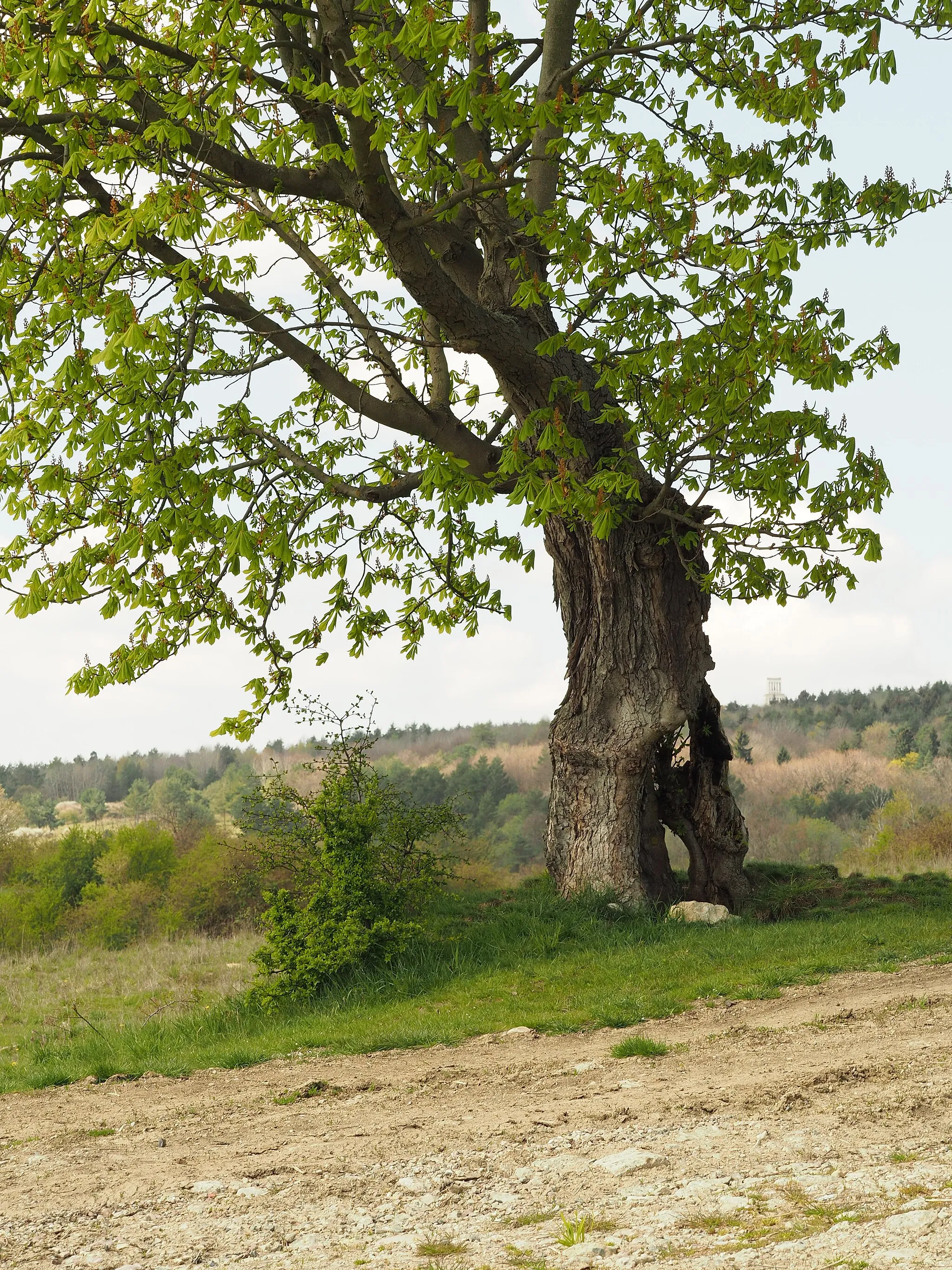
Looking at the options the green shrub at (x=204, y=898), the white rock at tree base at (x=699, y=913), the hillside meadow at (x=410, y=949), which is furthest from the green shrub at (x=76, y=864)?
the white rock at tree base at (x=699, y=913)

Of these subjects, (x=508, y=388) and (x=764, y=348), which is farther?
(x=508, y=388)

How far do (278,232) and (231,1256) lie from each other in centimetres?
1246

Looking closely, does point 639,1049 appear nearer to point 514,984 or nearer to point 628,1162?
point 628,1162

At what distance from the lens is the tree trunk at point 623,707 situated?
13758 millimetres

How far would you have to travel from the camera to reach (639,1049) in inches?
296

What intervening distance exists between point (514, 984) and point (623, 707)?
4.49 m

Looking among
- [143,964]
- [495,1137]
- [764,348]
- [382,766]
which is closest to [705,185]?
[764,348]

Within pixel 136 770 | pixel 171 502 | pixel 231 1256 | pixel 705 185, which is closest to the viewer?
pixel 231 1256

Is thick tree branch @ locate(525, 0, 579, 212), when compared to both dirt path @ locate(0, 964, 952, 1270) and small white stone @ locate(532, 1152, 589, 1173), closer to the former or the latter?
dirt path @ locate(0, 964, 952, 1270)

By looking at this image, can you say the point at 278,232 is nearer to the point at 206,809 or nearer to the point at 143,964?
the point at 143,964

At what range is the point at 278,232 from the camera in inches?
554

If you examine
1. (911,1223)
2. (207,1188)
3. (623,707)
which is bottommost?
(207,1188)

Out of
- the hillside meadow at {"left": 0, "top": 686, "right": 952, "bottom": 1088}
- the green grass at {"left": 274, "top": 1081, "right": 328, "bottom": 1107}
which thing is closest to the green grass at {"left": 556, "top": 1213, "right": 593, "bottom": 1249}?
the green grass at {"left": 274, "top": 1081, "right": 328, "bottom": 1107}

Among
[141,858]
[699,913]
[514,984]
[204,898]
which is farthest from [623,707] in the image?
[141,858]
